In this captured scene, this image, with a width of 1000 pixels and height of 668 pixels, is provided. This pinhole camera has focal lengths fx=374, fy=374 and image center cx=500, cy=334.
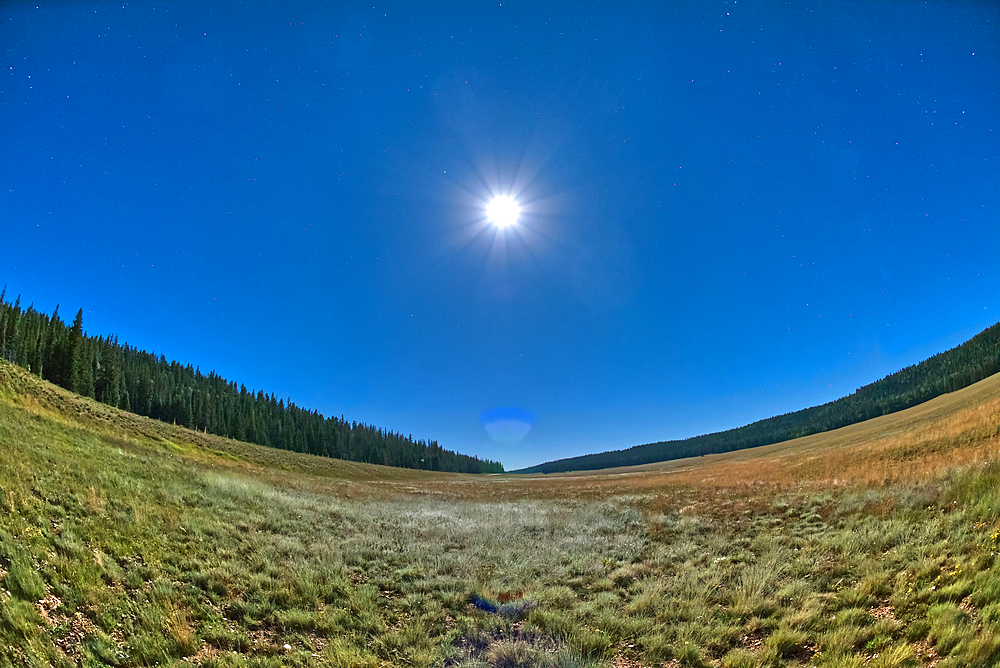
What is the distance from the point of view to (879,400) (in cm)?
11694

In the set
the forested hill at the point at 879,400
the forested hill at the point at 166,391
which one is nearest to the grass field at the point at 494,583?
the forested hill at the point at 166,391

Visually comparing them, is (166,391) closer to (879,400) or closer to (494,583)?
(494,583)

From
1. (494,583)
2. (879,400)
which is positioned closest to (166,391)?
(494,583)

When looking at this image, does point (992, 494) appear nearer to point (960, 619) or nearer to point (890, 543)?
point (890, 543)

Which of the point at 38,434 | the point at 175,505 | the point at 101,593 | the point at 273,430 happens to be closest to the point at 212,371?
the point at 273,430

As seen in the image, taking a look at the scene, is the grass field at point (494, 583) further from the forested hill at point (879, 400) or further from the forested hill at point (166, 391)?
the forested hill at point (879, 400)

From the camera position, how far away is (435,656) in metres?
6.24

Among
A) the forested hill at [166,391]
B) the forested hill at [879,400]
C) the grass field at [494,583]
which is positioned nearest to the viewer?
the grass field at [494,583]

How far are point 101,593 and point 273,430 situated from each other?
10451cm

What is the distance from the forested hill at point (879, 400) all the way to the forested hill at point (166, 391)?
129920mm

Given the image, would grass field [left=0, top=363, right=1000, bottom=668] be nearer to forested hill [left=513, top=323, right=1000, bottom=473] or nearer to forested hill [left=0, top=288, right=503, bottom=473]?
forested hill [left=0, top=288, right=503, bottom=473]

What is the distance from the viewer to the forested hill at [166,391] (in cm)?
6450

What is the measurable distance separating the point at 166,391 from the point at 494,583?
100.0 metres

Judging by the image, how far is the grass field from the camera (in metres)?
5.54
